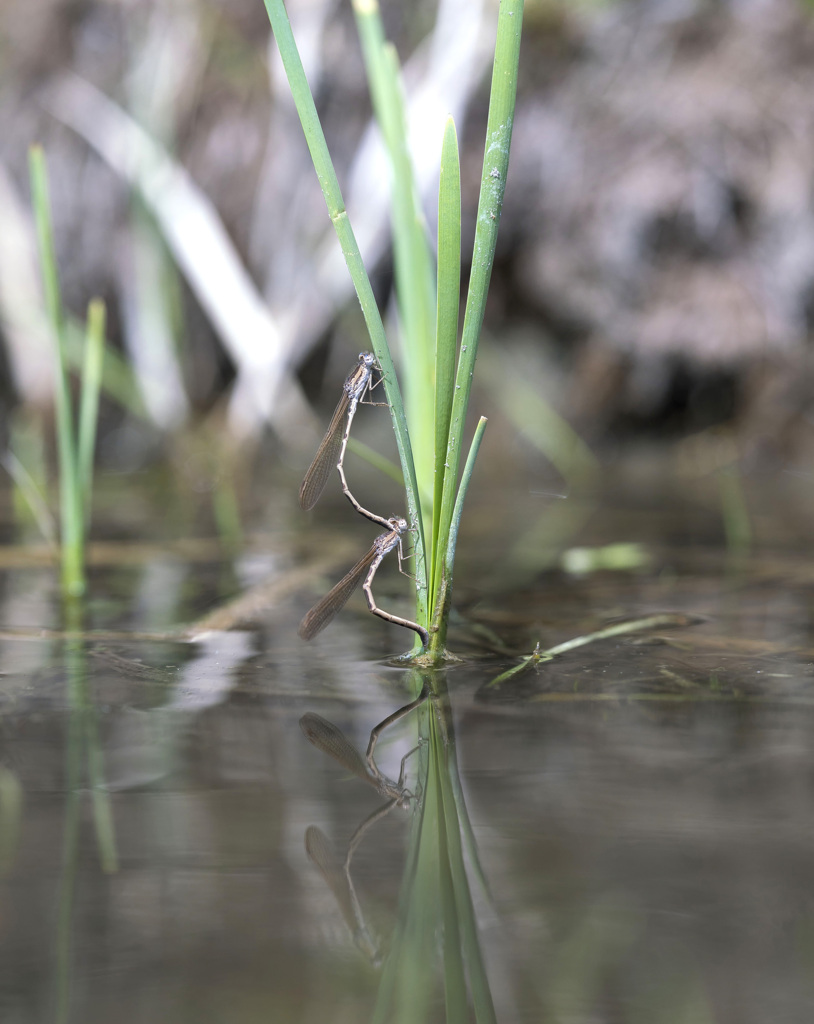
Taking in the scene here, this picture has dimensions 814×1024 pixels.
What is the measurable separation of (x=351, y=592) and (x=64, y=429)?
540 mm

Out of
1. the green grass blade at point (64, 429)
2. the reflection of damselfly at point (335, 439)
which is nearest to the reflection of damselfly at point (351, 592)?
the reflection of damselfly at point (335, 439)

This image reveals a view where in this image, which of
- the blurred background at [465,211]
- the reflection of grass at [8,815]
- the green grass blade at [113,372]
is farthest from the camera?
the blurred background at [465,211]

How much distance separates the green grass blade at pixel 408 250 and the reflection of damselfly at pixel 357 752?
0.90 ft

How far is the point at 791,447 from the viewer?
12.0 ft

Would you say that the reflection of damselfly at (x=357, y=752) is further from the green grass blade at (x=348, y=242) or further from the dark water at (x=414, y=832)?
the green grass blade at (x=348, y=242)

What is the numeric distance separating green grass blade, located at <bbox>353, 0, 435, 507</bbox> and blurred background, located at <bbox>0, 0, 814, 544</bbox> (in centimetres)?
232

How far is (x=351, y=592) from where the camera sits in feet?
3.03

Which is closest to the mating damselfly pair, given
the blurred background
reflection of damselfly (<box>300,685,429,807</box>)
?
reflection of damselfly (<box>300,685,429,807</box>)

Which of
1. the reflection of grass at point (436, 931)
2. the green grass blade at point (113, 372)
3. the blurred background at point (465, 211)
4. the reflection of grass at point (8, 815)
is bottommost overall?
the reflection of grass at point (436, 931)

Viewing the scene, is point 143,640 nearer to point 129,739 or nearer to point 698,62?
point 129,739

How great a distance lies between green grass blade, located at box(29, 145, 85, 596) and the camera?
122cm

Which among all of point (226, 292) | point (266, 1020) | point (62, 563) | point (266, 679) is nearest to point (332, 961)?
point (266, 1020)

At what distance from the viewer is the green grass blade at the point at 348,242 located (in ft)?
2.58

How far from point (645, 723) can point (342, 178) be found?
11.8ft
